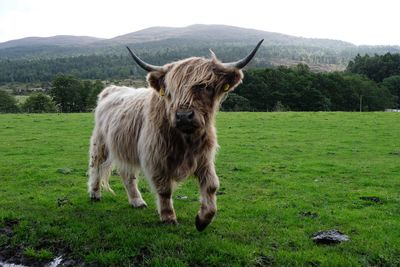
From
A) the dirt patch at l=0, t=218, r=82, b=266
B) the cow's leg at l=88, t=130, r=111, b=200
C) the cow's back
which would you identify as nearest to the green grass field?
the dirt patch at l=0, t=218, r=82, b=266

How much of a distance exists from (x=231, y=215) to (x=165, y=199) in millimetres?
1397

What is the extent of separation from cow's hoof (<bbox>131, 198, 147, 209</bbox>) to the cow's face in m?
2.58

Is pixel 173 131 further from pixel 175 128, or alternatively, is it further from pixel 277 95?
pixel 277 95

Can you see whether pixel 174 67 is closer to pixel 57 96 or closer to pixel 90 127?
pixel 90 127

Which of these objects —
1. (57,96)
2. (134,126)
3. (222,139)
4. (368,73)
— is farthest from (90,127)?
(368,73)

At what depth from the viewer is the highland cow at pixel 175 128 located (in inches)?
228

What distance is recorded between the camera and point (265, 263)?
5.36m

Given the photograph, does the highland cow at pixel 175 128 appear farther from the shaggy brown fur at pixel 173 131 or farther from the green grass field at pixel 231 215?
the green grass field at pixel 231 215

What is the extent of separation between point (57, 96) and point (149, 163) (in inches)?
2516

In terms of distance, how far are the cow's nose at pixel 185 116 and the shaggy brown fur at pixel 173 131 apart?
2.3 inches

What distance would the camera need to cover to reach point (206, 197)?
6.30 m

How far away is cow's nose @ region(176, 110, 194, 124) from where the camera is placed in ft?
18.0

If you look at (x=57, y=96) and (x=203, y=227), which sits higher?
(x=203, y=227)

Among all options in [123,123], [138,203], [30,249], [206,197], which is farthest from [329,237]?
[30,249]
